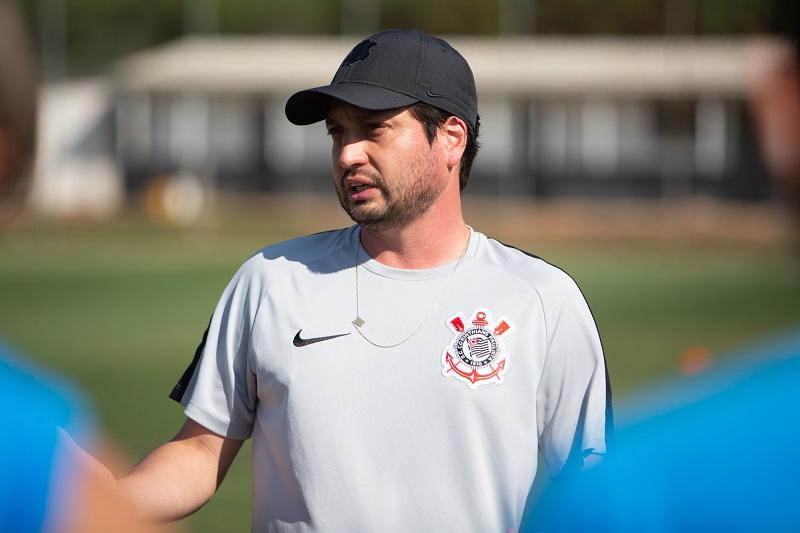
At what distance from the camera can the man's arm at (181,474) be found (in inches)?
118

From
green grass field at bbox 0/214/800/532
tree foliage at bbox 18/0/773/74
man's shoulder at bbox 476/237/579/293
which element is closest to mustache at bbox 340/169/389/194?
man's shoulder at bbox 476/237/579/293

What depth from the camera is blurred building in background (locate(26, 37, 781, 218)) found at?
108 feet

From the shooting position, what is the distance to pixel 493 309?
3156mm

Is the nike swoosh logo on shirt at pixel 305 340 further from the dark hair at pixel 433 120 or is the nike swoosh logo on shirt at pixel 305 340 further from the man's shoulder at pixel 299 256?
the dark hair at pixel 433 120

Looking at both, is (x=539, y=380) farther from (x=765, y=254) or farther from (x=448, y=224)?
(x=765, y=254)

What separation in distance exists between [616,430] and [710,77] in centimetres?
3272

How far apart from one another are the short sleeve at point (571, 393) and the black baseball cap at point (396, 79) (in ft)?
1.97

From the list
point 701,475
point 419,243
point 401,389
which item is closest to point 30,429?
point 701,475

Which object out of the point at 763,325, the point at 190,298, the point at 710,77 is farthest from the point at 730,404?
the point at 710,77

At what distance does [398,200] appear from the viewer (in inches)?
128

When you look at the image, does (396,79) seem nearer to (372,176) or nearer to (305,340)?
(372,176)

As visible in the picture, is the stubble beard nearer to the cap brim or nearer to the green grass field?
the cap brim

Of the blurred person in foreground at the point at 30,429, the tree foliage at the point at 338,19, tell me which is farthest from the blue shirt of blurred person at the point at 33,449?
the tree foliage at the point at 338,19

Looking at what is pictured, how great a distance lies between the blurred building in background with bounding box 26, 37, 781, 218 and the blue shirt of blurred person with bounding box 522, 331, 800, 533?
3078cm
